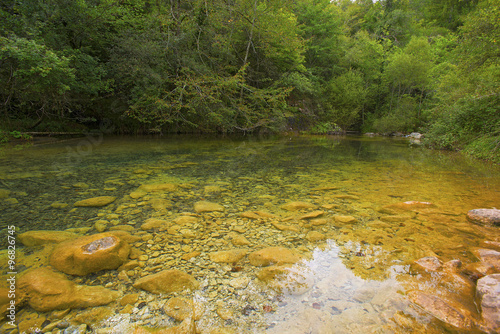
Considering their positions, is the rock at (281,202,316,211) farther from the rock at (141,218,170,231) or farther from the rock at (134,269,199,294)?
the rock at (134,269,199,294)

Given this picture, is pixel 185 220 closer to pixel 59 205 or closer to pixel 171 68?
pixel 59 205

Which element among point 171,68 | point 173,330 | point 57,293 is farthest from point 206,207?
point 171,68

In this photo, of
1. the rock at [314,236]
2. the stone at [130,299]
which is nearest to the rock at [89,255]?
the stone at [130,299]

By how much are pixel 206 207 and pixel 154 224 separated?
799 millimetres

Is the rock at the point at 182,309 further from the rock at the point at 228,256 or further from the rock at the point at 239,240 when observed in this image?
the rock at the point at 239,240

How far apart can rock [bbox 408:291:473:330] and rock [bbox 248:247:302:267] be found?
3.04 ft

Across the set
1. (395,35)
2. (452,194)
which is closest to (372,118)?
(395,35)

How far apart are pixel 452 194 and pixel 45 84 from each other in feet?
38.7

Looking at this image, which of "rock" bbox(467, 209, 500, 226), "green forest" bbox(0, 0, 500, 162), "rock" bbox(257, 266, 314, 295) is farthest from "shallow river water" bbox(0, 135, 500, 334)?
"green forest" bbox(0, 0, 500, 162)

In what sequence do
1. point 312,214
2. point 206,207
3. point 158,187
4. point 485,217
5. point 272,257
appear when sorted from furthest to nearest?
1. point 158,187
2. point 206,207
3. point 312,214
4. point 485,217
5. point 272,257

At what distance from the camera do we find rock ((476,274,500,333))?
1376 mm

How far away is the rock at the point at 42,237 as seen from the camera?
2.28 metres

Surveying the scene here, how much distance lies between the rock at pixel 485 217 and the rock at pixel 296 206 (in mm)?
2026

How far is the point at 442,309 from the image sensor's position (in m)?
1.55
